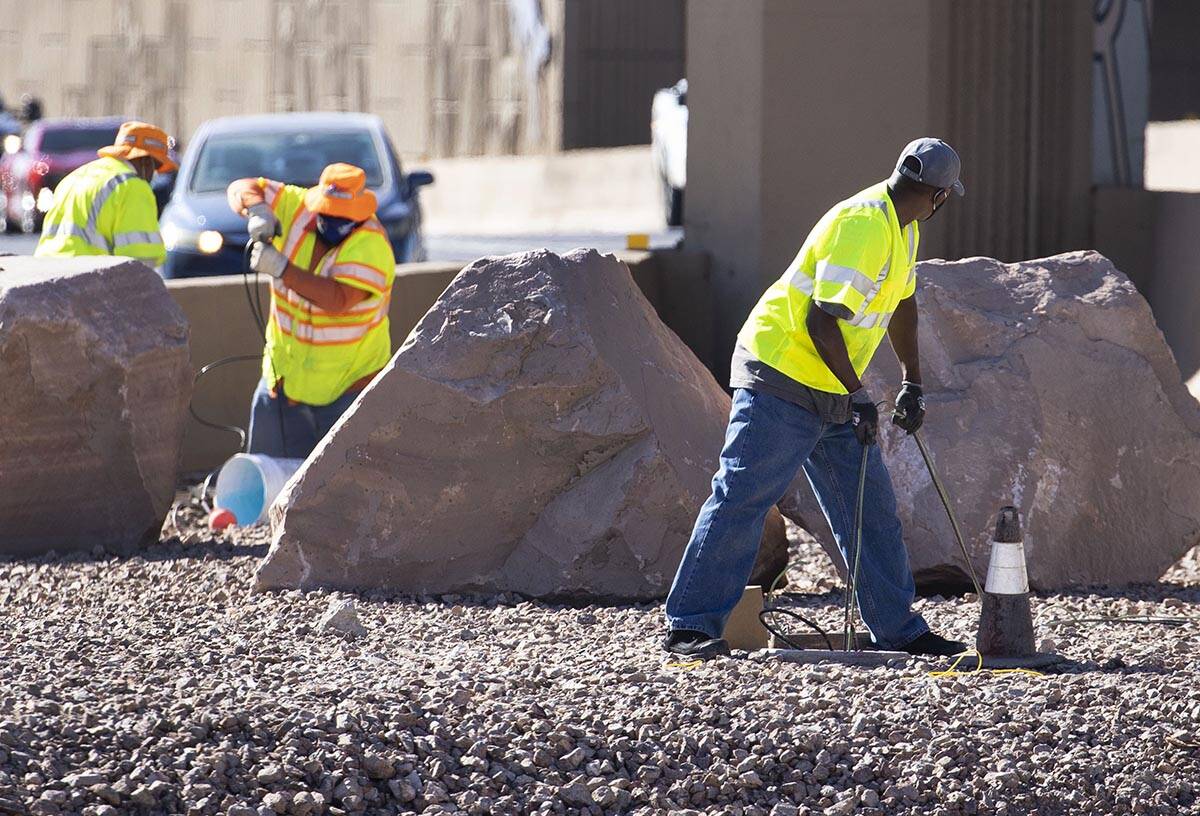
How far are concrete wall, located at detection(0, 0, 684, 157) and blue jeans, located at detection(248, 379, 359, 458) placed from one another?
19970 millimetres

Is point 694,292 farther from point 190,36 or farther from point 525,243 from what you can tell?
point 190,36

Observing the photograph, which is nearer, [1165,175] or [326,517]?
[326,517]

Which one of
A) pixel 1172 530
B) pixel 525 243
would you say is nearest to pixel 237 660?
pixel 1172 530

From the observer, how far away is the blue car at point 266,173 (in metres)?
13.3

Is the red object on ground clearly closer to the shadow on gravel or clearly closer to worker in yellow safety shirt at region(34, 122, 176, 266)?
worker in yellow safety shirt at region(34, 122, 176, 266)

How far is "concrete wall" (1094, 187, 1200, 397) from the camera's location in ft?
38.9

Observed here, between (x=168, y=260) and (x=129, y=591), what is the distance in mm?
6944

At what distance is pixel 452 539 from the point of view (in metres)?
6.81

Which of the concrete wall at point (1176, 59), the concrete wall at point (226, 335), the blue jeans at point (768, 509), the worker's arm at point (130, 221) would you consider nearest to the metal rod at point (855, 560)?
the blue jeans at point (768, 509)

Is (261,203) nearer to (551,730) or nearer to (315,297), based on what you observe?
(315,297)

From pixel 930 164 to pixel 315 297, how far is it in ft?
10.5

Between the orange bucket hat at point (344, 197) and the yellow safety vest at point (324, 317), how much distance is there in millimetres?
105

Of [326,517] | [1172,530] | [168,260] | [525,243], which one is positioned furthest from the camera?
[525,243]

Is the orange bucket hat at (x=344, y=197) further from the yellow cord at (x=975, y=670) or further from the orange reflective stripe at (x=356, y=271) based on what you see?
the yellow cord at (x=975, y=670)
